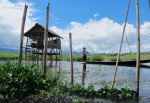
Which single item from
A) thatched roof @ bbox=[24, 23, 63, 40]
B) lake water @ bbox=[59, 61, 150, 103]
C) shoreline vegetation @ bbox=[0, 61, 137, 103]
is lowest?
lake water @ bbox=[59, 61, 150, 103]

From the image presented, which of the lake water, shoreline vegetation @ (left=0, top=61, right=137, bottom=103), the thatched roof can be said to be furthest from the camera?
the thatched roof

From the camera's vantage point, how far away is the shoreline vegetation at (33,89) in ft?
35.5

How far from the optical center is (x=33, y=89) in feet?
37.7

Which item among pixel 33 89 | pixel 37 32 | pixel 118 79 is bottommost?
pixel 118 79

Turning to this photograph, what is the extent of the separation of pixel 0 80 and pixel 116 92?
16.3 feet

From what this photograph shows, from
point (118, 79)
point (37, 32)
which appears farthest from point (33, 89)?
point (37, 32)

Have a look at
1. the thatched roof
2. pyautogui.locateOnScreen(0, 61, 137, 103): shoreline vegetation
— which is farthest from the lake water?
the thatched roof

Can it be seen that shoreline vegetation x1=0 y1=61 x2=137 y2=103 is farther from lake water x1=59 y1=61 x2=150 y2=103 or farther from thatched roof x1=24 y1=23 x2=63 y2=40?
thatched roof x1=24 y1=23 x2=63 y2=40

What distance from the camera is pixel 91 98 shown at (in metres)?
12.0

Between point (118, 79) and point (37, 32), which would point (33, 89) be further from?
point (37, 32)

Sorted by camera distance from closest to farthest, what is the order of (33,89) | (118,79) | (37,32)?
(33,89) → (118,79) → (37,32)

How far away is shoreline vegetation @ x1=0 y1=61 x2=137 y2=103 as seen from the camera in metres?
10.8

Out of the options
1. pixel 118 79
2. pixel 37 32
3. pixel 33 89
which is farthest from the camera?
pixel 37 32

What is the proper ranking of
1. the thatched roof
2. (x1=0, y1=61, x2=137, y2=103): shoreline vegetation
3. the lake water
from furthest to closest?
the thatched roof < the lake water < (x1=0, y1=61, x2=137, y2=103): shoreline vegetation
